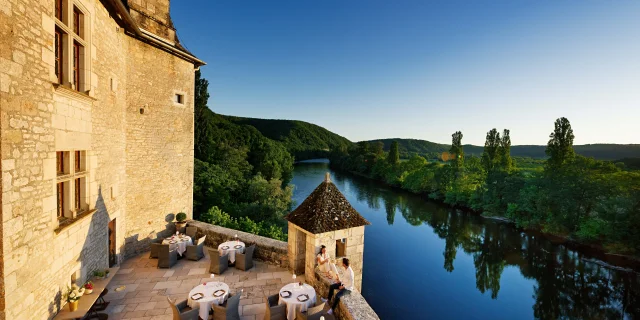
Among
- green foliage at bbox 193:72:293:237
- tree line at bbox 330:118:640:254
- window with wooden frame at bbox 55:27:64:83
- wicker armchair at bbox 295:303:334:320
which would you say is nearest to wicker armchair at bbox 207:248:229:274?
wicker armchair at bbox 295:303:334:320

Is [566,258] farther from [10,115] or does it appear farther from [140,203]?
[10,115]

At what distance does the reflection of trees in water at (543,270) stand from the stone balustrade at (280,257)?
14547mm

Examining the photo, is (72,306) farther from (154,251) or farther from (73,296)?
(154,251)

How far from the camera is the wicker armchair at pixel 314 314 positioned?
4836 millimetres

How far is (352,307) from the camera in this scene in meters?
4.88

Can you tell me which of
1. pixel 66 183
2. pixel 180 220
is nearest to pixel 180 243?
pixel 180 220

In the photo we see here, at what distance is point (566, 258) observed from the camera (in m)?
19.6

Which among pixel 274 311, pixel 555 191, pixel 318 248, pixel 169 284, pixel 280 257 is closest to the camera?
pixel 274 311

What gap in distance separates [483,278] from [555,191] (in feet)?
38.6

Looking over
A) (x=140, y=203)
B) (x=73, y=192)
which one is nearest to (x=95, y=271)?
(x=73, y=192)

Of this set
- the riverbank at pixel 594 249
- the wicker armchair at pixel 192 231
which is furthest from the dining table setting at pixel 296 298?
the riverbank at pixel 594 249

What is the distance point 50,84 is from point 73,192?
2084mm

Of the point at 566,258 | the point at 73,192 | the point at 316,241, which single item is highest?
the point at 73,192

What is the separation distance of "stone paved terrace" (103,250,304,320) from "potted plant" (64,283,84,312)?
3.04 ft
